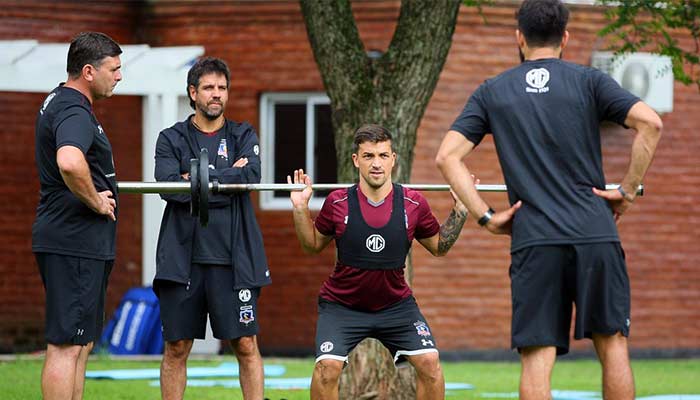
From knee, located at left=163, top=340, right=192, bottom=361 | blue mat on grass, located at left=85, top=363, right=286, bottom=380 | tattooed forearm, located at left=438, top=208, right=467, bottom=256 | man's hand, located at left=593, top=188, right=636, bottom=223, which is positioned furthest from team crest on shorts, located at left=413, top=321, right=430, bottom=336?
blue mat on grass, located at left=85, top=363, right=286, bottom=380

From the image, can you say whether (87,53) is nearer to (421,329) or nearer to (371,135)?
(371,135)

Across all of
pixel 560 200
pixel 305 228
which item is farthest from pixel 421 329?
pixel 560 200

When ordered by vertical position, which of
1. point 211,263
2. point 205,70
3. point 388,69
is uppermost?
point 388,69

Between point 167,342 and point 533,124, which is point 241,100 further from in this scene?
point 533,124

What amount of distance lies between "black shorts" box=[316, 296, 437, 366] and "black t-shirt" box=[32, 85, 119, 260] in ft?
4.20

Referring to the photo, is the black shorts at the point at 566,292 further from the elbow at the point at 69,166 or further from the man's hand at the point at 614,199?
the elbow at the point at 69,166

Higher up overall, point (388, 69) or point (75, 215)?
point (388, 69)

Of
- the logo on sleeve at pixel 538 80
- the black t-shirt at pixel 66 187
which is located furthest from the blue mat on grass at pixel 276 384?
the logo on sleeve at pixel 538 80

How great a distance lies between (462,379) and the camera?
12414 millimetres

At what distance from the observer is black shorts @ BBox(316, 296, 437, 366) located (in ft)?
23.9

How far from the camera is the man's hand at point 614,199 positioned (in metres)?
5.95

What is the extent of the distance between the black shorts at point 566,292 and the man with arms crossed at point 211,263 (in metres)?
2.05

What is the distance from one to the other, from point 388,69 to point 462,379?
165 inches

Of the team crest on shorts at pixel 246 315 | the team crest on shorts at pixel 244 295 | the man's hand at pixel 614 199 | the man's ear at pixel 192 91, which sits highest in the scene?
the man's ear at pixel 192 91
